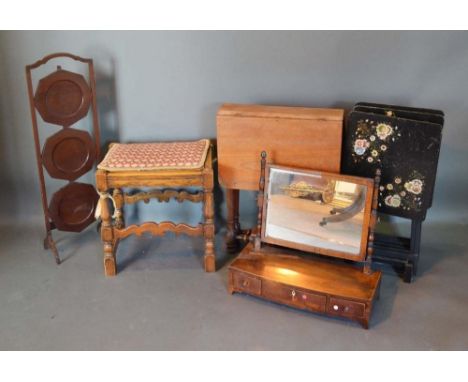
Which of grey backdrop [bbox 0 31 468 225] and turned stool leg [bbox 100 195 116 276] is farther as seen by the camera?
grey backdrop [bbox 0 31 468 225]

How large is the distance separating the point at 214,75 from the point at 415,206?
45.8 inches

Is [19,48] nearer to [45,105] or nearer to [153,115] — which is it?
[45,105]

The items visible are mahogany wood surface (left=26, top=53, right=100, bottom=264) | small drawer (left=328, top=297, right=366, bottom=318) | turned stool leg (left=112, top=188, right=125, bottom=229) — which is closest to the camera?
small drawer (left=328, top=297, right=366, bottom=318)

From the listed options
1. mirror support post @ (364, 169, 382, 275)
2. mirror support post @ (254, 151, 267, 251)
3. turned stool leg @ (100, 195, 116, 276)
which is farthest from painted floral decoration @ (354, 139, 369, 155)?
turned stool leg @ (100, 195, 116, 276)

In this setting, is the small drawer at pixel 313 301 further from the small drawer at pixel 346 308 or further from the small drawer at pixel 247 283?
the small drawer at pixel 247 283

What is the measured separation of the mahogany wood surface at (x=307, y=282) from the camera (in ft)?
7.88

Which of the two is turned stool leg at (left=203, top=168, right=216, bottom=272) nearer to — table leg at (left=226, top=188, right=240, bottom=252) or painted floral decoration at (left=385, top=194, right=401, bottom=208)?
table leg at (left=226, top=188, right=240, bottom=252)

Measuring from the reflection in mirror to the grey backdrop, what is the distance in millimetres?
545

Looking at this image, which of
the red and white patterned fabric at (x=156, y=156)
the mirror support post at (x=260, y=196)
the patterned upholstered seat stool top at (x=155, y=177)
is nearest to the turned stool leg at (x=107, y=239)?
the patterned upholstered seat stool top at (x=155, y=177)

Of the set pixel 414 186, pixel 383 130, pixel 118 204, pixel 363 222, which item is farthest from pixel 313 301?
pixel 118 204

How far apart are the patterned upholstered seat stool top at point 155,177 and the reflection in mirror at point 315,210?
29cm

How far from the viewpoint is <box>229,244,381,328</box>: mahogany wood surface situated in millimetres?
2400

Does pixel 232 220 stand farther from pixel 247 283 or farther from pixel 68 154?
pixel 68 154

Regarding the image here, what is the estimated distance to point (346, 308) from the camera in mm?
2398
